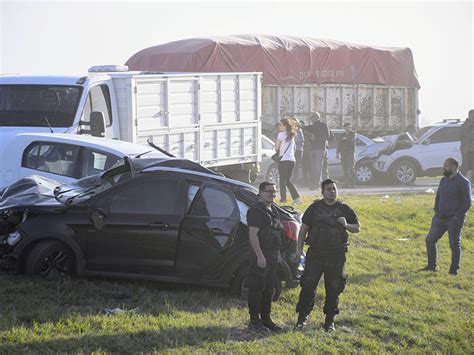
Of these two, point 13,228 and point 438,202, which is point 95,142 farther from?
point 438,202

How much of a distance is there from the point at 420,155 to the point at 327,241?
14902 millimetres

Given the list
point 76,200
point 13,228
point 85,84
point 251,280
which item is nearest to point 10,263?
point 13,228

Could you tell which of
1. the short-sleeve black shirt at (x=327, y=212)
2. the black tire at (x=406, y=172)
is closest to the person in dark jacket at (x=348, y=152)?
the black tire at (x=406, y=172)

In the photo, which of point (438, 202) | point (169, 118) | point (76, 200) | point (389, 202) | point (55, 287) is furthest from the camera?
point (389, 202)

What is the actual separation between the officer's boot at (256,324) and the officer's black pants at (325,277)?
1.72 feet

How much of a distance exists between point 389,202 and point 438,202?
6.08m

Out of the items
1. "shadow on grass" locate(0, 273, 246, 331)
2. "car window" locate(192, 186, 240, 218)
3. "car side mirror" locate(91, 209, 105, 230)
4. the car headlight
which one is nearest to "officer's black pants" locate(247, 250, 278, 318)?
"shadow on grass" locate(0, 273, 246, 331)

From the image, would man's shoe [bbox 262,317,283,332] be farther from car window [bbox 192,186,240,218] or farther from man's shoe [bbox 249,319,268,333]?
car window [bbox 192,186,240,218]

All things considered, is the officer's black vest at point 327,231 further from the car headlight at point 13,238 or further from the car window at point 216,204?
the car headlight at point 13,238

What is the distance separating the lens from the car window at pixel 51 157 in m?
12.6

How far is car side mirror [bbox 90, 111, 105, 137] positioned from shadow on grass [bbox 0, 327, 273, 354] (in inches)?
252

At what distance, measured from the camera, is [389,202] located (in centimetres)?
1812

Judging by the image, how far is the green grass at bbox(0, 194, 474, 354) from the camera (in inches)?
310

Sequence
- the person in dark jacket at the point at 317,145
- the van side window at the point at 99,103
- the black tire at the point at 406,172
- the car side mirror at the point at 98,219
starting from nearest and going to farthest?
the car side mirror at the point at 98,219, the van side window at the point at 99,103, the person in dark jacket at the point at 317,145, the black tire at the point at 406,172
